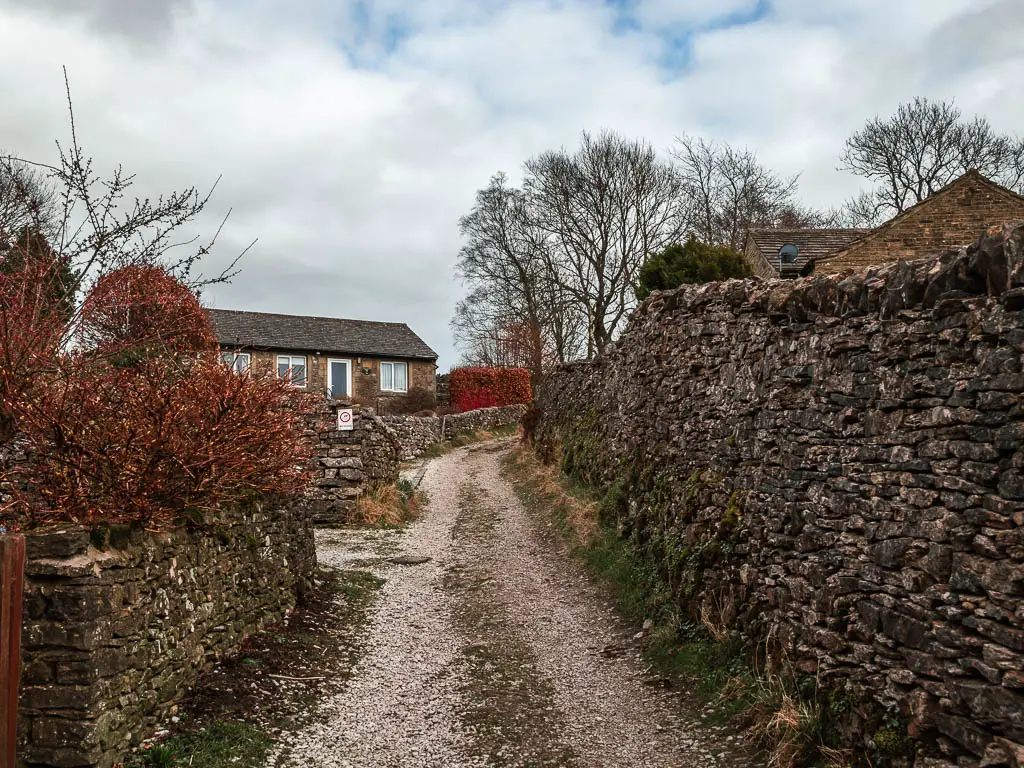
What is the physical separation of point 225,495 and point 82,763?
2.75m

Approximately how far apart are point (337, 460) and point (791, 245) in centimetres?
1527

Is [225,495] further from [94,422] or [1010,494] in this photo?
[1010,494]

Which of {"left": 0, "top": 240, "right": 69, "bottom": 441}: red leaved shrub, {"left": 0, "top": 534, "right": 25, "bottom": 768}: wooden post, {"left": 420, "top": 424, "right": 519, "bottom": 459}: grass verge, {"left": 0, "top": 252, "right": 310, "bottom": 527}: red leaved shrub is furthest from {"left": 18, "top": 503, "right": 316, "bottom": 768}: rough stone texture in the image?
{"left": 420, "top": 424, "right": 519, "bottom": 459}: grass verge

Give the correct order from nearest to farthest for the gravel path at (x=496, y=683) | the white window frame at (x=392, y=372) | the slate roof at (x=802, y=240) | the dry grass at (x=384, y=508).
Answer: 1. the gravel path at (x=496, y=683)
2. the dry grass at (x=384, y=508)
3. the slate roof at (x=802, y=240)
4. the white window frame at (x=392, y=372)

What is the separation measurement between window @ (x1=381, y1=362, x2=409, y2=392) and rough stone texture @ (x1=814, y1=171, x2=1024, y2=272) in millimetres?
24311

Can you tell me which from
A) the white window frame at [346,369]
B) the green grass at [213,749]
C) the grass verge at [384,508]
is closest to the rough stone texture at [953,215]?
the grass verge at [384,508]

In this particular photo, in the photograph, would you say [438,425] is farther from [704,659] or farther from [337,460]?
[704,659]

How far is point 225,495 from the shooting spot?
7.16 m

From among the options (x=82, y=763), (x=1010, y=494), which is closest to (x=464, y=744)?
(x=82, y=763)

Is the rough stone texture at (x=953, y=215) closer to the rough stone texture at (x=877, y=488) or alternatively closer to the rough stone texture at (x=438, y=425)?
the rough stone texture at (x=877, y=488)

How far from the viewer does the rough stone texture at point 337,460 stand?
1506cm

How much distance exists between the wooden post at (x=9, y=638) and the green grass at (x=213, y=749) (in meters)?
1.82

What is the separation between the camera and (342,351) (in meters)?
35.6

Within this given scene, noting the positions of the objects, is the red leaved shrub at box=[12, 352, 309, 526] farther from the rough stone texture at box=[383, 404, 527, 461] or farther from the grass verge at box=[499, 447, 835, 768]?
the rough stone texture at box=[383, 404, 527, 461]
